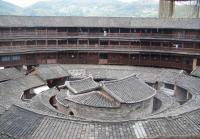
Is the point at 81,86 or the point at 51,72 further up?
the point at 51,72

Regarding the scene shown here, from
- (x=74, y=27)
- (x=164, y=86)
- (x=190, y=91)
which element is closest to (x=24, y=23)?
(x=74, y=27)

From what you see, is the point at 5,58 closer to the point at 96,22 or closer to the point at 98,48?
the point at 98,48

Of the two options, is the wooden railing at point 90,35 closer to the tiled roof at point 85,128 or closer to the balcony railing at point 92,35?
the balcony railing at point 92,35

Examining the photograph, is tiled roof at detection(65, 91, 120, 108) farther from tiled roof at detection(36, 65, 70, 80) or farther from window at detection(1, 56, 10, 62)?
→ window at detection(1, 56, 10, 62)

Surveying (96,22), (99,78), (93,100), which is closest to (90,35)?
(96,22)

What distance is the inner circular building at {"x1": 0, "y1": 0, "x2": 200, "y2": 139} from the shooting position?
22453mm

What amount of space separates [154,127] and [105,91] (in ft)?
44.0

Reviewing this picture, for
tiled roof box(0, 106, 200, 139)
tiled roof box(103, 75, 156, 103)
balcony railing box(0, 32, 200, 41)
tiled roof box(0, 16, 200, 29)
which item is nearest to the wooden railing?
balcony railing box(0, 32, 200, 41)

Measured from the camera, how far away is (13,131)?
2189 cm

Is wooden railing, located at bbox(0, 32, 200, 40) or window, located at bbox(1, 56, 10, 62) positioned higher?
wooden railing, located at bbox(0, 32, 200, 40)

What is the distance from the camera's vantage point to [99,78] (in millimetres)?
51219

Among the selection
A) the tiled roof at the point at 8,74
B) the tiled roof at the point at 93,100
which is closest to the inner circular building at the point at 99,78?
→ the tiled roof at the point at 8,74

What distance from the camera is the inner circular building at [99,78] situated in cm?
2245

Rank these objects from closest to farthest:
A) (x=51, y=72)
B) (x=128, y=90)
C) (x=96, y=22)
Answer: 1. (x=128, y=90)
2. (x=51, y=72)
3. (x=96, y=22)
